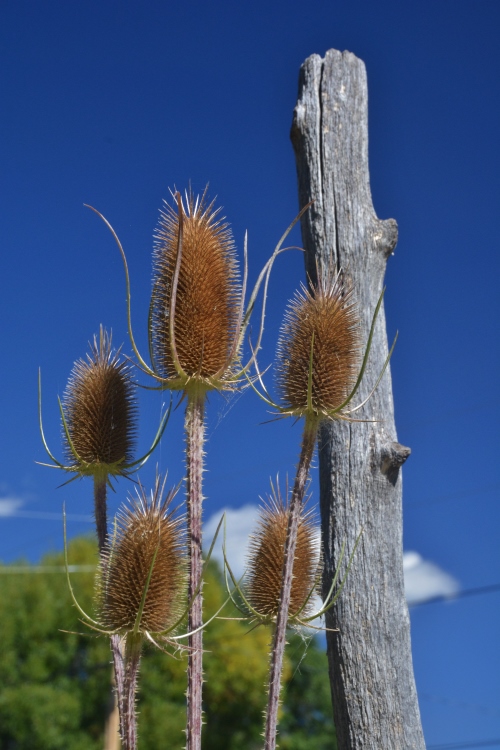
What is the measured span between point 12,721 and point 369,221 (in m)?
13.4

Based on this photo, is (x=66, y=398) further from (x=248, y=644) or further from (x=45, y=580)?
(x=45, y=580)

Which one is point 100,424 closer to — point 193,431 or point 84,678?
point 193,431

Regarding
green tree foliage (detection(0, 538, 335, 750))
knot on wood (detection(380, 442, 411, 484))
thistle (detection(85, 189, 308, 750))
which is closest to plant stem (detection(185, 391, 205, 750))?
thistle (detection(85, 189, 308, 750))

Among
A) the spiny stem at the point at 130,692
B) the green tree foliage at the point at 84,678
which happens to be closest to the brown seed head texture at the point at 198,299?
the spiny stem at the point at 130,692

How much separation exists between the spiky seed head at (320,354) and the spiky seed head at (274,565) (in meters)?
0.41

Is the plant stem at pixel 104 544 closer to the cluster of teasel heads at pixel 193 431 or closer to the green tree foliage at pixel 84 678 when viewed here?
the cluster of teasel heads at pixel 193 431

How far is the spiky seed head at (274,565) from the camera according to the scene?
2.83 m

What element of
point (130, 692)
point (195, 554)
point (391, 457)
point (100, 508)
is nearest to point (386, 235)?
point (391, 457)

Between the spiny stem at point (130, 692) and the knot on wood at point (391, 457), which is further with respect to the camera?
the knot on wood at point (391, 457)

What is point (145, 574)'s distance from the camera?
2562 mm

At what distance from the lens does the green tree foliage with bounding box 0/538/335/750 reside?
14.6 meters

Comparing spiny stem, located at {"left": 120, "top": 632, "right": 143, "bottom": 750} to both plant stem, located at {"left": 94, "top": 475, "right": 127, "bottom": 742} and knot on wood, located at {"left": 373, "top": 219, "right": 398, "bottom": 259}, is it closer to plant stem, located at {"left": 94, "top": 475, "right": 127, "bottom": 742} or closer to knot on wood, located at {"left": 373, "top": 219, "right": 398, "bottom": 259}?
plant stem, located at {"left": 94, "top": 475, "right": 127, "bottom": 742}

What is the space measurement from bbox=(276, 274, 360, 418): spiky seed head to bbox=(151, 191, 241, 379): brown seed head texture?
0.20m

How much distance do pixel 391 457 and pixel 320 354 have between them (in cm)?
101
